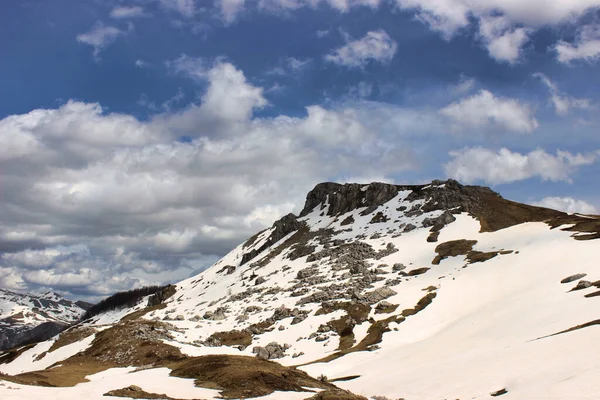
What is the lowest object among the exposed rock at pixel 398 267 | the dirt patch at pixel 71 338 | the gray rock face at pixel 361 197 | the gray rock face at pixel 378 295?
the dirt patch at pixel 71 338

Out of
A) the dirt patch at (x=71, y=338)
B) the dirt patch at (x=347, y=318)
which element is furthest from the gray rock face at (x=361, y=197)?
the dirt patch at (x=71, y=338)

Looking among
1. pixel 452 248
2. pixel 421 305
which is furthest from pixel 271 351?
pixel 452 248

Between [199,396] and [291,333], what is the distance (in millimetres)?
57000

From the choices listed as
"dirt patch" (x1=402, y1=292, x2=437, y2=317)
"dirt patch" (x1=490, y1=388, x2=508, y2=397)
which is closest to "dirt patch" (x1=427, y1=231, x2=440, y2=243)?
"dirt patch" (x1=402, y1=292, x2=437, y2=317)

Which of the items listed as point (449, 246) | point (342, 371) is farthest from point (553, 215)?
point (342, 371)

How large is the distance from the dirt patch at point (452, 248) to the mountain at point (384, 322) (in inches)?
21.0

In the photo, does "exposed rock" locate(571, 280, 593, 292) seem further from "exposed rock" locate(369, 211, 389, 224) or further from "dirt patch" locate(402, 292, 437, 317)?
"exposed rock" locate(369, 211, 389, 224)

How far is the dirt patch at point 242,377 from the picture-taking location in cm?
3756

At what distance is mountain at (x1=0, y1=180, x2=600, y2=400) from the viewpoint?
3859cm

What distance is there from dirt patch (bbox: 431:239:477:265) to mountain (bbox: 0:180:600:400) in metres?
0.53

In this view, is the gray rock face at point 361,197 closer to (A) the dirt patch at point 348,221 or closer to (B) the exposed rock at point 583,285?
(A) the dirt patch at point 348,221

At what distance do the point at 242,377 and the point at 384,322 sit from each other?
52209 mm

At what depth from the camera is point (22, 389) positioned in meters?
37.9

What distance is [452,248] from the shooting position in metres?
126
